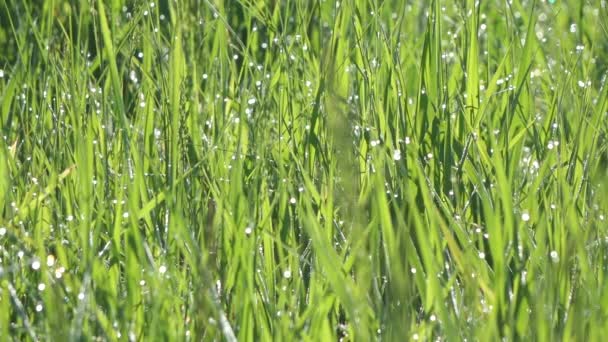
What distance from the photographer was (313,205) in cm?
144

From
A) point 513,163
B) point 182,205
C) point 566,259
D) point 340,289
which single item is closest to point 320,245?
point 340,289

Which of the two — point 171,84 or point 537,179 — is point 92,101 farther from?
point 537,179

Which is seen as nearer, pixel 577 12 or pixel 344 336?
pixel 344 336

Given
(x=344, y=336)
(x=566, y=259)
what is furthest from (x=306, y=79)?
(x=566, y=259)

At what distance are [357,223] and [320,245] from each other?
28 cm

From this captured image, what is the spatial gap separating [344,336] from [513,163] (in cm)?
36

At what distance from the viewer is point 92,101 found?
1.59 m

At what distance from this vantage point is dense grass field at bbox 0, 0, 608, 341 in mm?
1044

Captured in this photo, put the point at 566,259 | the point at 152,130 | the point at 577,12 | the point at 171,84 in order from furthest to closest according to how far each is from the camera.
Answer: the point at 577,12 < the point at 152,130 < the point at 171,84 < the point at 566,259

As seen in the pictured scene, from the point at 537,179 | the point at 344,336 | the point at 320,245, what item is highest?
the point at 537,179

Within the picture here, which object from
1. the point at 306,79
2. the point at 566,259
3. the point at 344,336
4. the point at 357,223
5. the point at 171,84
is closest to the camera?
the point at 357,223

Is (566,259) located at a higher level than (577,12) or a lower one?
lower

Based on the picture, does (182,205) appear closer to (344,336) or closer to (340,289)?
(344,336)

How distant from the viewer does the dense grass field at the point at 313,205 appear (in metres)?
1.04
